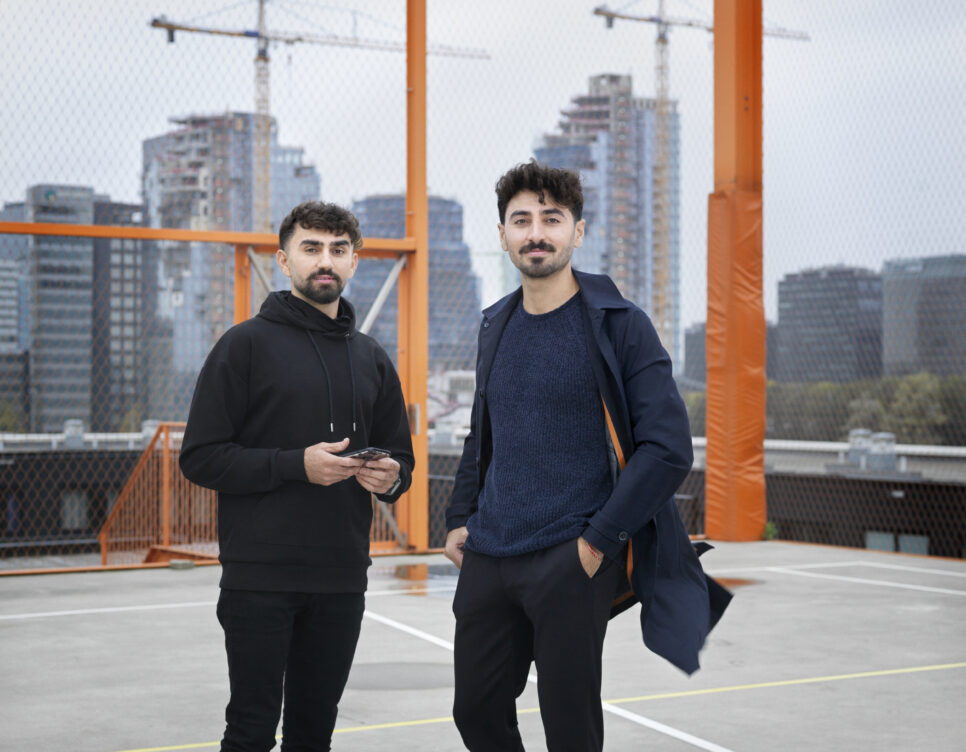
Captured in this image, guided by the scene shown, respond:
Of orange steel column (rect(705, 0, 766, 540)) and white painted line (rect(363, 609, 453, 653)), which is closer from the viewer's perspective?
white painted line (rect(363, 609, 453, 653))

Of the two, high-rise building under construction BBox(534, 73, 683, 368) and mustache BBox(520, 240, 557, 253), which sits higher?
high-rise building under construction BBox(534, 73, 683, 368)

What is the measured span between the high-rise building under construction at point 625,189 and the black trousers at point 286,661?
9.87m

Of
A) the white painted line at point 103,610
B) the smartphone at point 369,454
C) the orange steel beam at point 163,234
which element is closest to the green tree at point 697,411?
the orange steel beam at point 163,234

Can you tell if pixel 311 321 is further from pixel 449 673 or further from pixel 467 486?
pixel 449 673

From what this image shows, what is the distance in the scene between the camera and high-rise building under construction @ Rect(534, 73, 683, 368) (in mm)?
13852

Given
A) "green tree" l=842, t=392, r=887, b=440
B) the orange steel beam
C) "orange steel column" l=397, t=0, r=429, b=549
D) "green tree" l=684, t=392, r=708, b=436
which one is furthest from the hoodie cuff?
"green tree" l=842, t=392, r=887, b=440

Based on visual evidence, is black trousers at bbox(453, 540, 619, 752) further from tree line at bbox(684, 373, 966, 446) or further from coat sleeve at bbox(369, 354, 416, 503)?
tree line at bbox(684, 373, 966, 446)

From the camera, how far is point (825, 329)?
52.8ft

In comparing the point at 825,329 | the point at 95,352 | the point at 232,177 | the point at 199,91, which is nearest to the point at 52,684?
the point at 199,91

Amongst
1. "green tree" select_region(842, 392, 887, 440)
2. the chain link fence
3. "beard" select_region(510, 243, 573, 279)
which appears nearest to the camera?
"beard" select_region(510, 243, 573, 279)

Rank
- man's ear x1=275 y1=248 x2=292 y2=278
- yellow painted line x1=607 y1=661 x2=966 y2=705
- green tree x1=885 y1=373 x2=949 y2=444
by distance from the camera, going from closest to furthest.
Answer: man's ear x1=275 y1=248 x2=292 y2=278
yellow painted line x1=607 y1=661 x2=966 y2=705
green tree x1=885 y1=373 x2=949 y2=444

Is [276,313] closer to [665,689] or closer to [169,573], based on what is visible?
[665,689]

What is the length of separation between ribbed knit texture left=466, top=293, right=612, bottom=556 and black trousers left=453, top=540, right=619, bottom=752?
6cm

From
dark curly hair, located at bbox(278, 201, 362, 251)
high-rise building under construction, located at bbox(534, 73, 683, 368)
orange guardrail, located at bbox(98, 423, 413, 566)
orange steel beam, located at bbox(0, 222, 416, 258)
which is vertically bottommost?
orange guardrail, located at bbox(98, 423, 413, 566)
